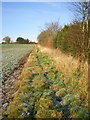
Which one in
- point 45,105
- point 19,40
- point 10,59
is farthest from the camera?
point 19,40

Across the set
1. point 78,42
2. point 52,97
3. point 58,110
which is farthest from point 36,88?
point 78,42

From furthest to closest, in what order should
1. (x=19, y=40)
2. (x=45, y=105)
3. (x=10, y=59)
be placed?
(x=19, y=40) → (x=10, y=59) → (x=45, y=105)

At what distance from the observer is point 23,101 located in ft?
16.3

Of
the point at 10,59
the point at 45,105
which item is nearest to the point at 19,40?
the point at 10,59

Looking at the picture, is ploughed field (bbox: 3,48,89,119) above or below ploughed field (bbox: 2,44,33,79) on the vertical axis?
below

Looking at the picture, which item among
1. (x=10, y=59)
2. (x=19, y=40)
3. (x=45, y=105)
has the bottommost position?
(x=45, y=105)

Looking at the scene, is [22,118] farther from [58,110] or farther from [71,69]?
[71,69]

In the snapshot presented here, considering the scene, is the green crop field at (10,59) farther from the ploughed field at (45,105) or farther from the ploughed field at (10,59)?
the ploughed field at (45,105)

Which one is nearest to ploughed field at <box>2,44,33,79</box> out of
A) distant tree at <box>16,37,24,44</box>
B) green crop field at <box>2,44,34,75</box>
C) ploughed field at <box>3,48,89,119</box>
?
green crop field at <box>2,44,34,75</box>

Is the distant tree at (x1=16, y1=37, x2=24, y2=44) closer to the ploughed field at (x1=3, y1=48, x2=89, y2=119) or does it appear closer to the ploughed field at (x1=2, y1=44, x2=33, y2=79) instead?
the ploughed field at (x1=2, y1=44, x2=33, y2=79)

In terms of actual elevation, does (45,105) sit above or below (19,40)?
below

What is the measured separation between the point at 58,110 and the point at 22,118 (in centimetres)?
107

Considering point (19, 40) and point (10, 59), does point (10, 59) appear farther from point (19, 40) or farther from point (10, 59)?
point (19, 40)

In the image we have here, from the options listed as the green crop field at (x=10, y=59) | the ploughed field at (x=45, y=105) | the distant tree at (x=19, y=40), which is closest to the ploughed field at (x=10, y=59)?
the green crop field at (x=10, y=59)
